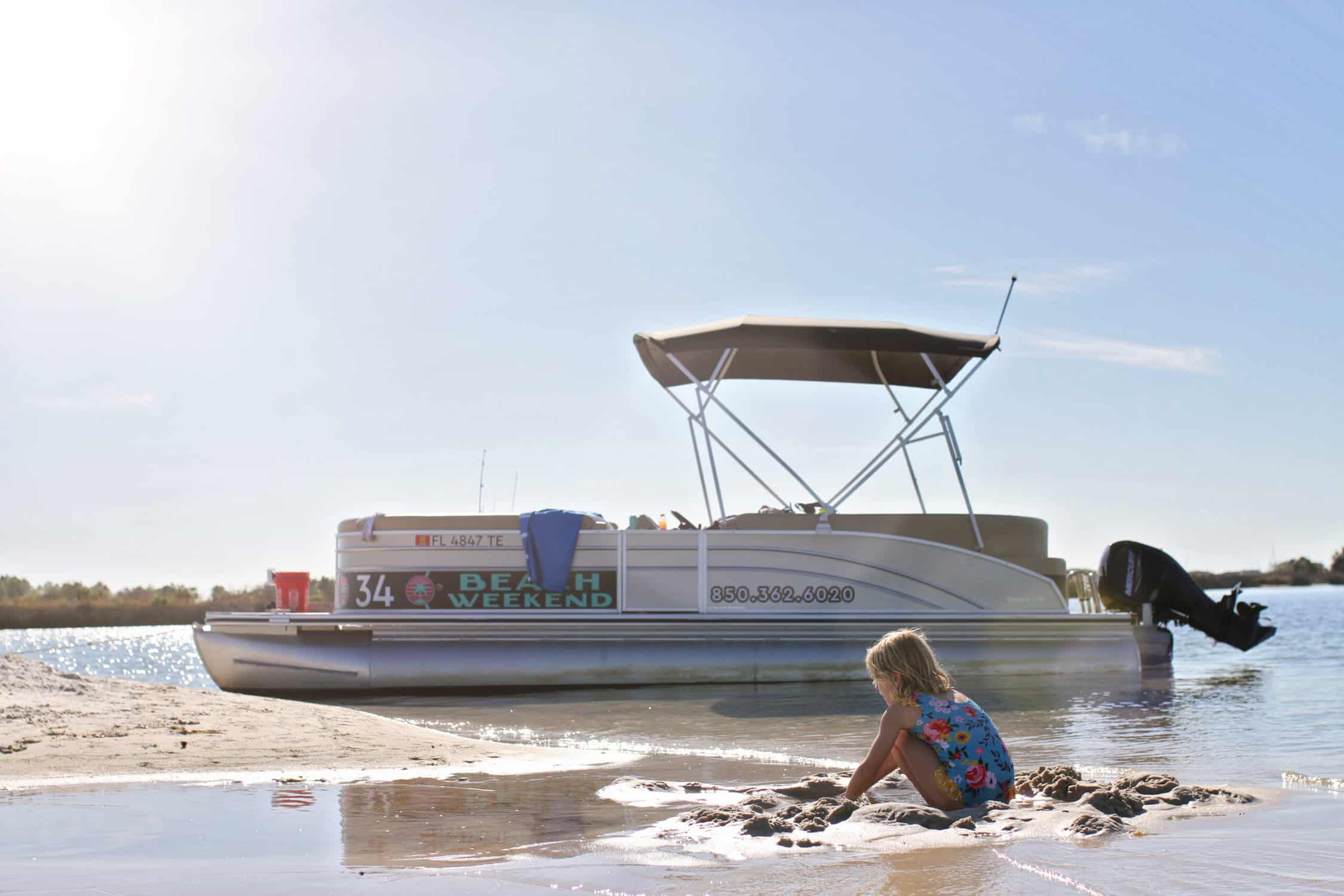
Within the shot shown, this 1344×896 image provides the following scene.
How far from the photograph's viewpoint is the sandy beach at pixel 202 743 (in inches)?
224

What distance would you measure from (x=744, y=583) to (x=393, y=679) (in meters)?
3.56

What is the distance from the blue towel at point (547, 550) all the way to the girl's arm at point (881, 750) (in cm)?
785

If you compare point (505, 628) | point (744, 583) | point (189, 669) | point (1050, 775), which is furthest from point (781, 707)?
point (189, 669)

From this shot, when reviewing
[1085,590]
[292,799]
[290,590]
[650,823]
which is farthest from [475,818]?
[1085,590]

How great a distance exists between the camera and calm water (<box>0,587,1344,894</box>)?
3.58 meters

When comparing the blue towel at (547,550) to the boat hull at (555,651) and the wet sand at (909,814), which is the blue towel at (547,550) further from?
the wet sand at (909,814)

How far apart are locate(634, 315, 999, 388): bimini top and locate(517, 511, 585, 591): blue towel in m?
2.03

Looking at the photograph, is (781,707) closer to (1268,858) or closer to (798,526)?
(798,526)

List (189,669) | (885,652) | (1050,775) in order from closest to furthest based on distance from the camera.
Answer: (885,652) → (1050,775) → (189,669)

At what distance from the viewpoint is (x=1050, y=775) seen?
16.7ft

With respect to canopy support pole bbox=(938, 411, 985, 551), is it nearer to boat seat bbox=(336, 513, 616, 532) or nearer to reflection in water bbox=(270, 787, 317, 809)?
boat seat bbox=(336, 513, 616, 532)

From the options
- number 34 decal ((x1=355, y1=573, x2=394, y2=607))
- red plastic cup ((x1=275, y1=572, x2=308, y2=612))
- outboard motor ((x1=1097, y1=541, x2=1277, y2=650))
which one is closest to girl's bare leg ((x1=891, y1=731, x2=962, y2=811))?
number 34 decal ((x1=355, y1=573, x2=394, y2=607))

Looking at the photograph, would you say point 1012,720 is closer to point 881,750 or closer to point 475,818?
point 881,750

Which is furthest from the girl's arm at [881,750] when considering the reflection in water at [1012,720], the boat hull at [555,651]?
the boat hull at [555,651]
